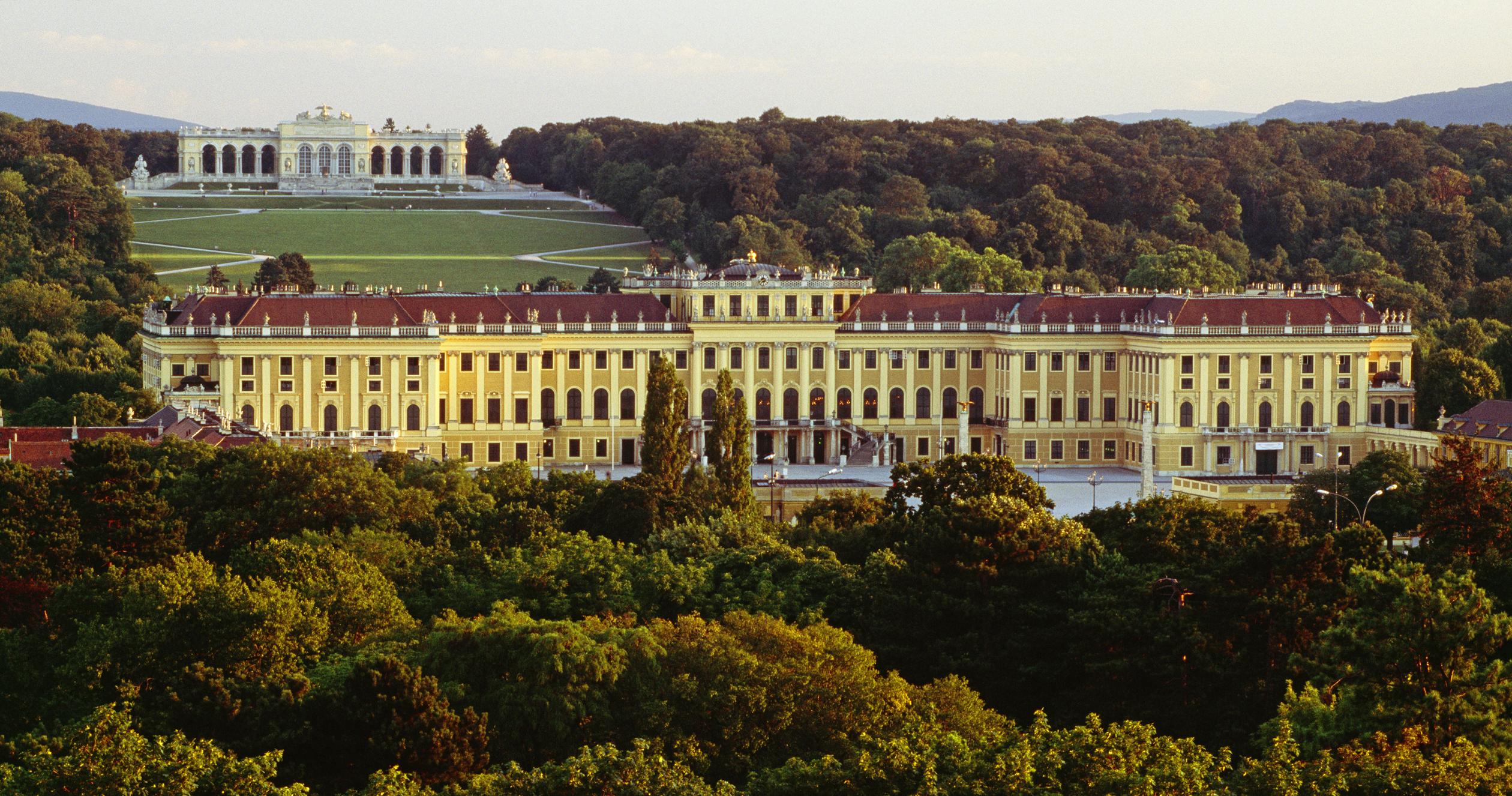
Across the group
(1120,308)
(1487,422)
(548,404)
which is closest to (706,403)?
(548,404)

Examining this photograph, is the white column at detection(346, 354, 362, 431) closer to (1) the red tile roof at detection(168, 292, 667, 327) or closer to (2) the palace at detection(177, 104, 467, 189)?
(1) the red tile roof at detection(168, 292, 667, 327)

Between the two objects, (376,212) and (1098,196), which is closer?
(1098,196)

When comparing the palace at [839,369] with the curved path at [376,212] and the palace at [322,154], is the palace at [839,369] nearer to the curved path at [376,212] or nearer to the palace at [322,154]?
the curved path at [376,212]

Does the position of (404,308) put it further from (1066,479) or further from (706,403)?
(1066,479)

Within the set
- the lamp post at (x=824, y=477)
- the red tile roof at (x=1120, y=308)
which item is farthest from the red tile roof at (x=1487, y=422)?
the lamp post at (x=824, y=477)

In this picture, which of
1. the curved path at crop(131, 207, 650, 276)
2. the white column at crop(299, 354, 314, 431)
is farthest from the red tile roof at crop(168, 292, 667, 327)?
the curved path at crop(131, 207, 650, 276)

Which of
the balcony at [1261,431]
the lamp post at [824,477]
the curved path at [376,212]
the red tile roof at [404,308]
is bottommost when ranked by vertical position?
the lamp post at [824,477]
